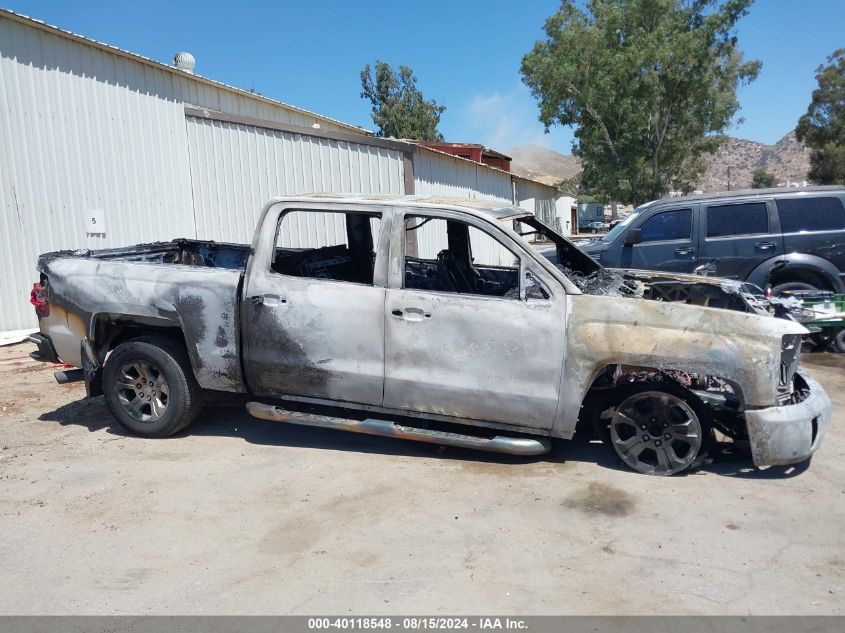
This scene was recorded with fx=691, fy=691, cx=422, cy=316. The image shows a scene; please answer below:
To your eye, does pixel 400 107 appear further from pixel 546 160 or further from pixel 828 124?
pixel 546 160

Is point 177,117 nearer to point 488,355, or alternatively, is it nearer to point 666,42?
point 488,355

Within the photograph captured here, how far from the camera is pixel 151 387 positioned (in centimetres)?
558

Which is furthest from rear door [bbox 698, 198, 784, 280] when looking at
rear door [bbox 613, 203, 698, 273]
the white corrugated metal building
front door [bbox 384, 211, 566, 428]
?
the white corrugated metal building

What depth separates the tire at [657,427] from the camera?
459cm

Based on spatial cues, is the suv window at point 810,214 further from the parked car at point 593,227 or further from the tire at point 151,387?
the parked car at point 593,227

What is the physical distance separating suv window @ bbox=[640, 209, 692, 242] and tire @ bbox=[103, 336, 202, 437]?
20.4 feet

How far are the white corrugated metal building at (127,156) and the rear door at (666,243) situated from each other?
18.7 ft

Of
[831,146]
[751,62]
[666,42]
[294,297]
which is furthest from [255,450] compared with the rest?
[831,146]

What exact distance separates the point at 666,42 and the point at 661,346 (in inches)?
925

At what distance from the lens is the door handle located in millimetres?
5102

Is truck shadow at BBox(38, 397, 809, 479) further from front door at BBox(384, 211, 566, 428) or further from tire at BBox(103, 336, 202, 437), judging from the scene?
front door at BBox(384, 211, 566, 428)

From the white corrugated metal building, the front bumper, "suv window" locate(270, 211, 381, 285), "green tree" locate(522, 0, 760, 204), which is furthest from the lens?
"green tree" locate(522, 0, 760, 204)

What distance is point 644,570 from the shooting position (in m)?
Result: 3.56

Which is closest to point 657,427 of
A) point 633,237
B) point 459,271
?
point 459,271
